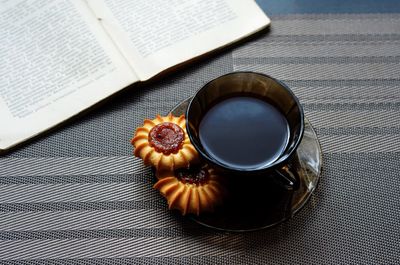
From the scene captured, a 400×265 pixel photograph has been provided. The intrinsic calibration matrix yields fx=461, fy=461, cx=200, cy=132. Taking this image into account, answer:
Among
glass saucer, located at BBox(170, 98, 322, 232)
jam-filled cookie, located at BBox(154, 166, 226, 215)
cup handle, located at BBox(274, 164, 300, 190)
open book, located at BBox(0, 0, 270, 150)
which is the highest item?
open book, located at BBox(0, 0, 270, 150)

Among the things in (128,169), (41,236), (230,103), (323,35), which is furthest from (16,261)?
(323,35)

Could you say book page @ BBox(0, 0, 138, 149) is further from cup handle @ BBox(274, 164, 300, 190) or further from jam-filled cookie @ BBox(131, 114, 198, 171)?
cup handle @ BBox(274, 164, 300, 190)

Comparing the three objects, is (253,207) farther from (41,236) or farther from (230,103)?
(41,236)

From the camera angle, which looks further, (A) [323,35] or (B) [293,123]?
(A) [323,35]

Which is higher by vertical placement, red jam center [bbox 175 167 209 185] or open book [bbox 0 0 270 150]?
open book [bbox 0 0 270 150]

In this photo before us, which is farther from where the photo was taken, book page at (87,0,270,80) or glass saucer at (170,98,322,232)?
A: book page at (87,0,270,80)

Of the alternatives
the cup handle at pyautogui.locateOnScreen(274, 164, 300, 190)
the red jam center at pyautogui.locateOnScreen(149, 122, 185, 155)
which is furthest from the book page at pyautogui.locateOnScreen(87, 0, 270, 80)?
the cup handle at pyautogui.locateOnScreen(274, 164, 300, 190)

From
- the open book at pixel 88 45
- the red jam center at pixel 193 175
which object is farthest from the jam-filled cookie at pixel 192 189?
the open book at pixel 88 45
